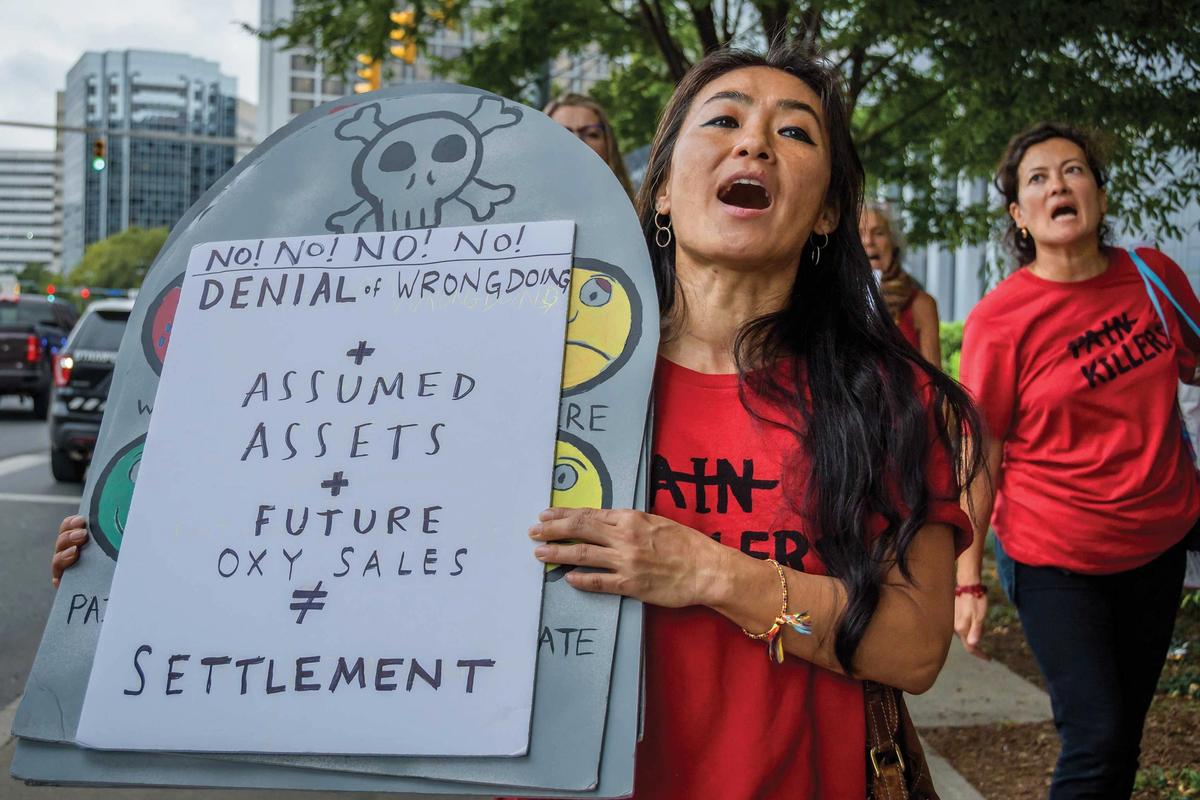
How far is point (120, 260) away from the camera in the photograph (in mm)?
106812

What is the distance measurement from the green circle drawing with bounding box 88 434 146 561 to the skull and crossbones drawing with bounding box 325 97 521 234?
17.9 inches

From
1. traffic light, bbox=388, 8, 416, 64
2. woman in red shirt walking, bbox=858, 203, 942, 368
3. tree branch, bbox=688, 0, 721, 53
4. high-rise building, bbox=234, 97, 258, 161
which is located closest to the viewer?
woman in red shirt walking, bbox=858, 203, 942, 368

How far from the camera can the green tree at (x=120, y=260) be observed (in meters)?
106

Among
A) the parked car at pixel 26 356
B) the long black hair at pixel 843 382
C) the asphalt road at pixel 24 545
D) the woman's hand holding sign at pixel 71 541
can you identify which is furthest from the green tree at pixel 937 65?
the parked car at pixel 26 356

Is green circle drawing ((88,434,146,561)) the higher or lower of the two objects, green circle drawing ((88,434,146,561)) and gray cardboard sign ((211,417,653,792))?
the higher

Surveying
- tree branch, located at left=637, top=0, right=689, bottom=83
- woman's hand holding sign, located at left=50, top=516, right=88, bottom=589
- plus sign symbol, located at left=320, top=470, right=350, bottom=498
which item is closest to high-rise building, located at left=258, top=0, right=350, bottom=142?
tree branch, located at left=637, top=0, right=689, bottom=83

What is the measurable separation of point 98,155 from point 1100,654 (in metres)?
25.7

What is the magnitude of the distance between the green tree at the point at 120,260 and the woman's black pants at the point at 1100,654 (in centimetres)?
10804

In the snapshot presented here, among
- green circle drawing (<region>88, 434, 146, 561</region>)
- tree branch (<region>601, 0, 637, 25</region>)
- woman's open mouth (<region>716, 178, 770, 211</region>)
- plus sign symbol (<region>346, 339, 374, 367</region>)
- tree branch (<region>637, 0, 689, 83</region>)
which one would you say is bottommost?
green circle drawing (<region>88, 434, 146, 561</region>)

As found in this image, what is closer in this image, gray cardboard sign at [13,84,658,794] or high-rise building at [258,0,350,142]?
gray cardboard sign at [13,84,658,794]

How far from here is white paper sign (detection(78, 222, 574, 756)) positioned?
5.21 ft

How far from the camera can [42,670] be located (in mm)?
1677

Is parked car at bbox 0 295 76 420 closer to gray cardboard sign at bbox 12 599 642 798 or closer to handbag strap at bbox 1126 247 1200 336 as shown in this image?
handbag strap at bbox 1126 247 1200 336

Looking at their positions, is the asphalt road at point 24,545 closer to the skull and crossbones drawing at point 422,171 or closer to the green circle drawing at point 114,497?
the green circle drawing at point 114,497
